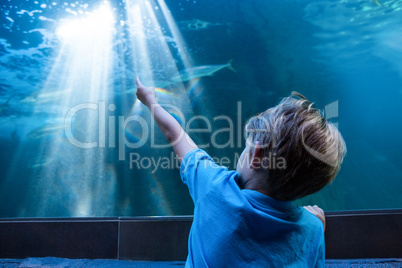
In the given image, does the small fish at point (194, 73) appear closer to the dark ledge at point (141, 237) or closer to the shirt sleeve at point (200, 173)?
the dark ledge at point (141, 237)

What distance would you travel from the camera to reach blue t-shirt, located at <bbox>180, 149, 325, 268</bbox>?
664 mm

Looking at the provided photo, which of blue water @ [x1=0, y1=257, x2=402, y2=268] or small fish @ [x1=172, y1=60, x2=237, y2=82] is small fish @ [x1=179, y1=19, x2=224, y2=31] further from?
blue water @ [x1=0, y1=257, x2=402, y2=268]

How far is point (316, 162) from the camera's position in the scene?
69cm

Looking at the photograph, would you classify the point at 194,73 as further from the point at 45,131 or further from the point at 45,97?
the point at 45,131

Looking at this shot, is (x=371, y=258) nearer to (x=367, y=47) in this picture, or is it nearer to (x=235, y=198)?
(x=235, y=198)

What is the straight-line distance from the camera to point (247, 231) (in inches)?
26.1

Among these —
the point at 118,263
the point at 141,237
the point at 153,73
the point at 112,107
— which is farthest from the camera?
the point at 112,107

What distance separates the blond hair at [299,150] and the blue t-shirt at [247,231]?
7cm

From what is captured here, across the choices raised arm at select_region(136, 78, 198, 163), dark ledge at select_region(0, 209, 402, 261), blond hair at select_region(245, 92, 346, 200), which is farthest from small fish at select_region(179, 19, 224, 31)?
blond hair at select_region(245, 92, 346, 200)

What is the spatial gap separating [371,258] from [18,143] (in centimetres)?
1768

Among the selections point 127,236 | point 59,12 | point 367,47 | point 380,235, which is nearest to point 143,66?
point 59,12

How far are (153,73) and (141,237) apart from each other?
24.9 feet

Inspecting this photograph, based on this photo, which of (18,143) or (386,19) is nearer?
(386,19)

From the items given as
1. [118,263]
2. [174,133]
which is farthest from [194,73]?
[174,133]
